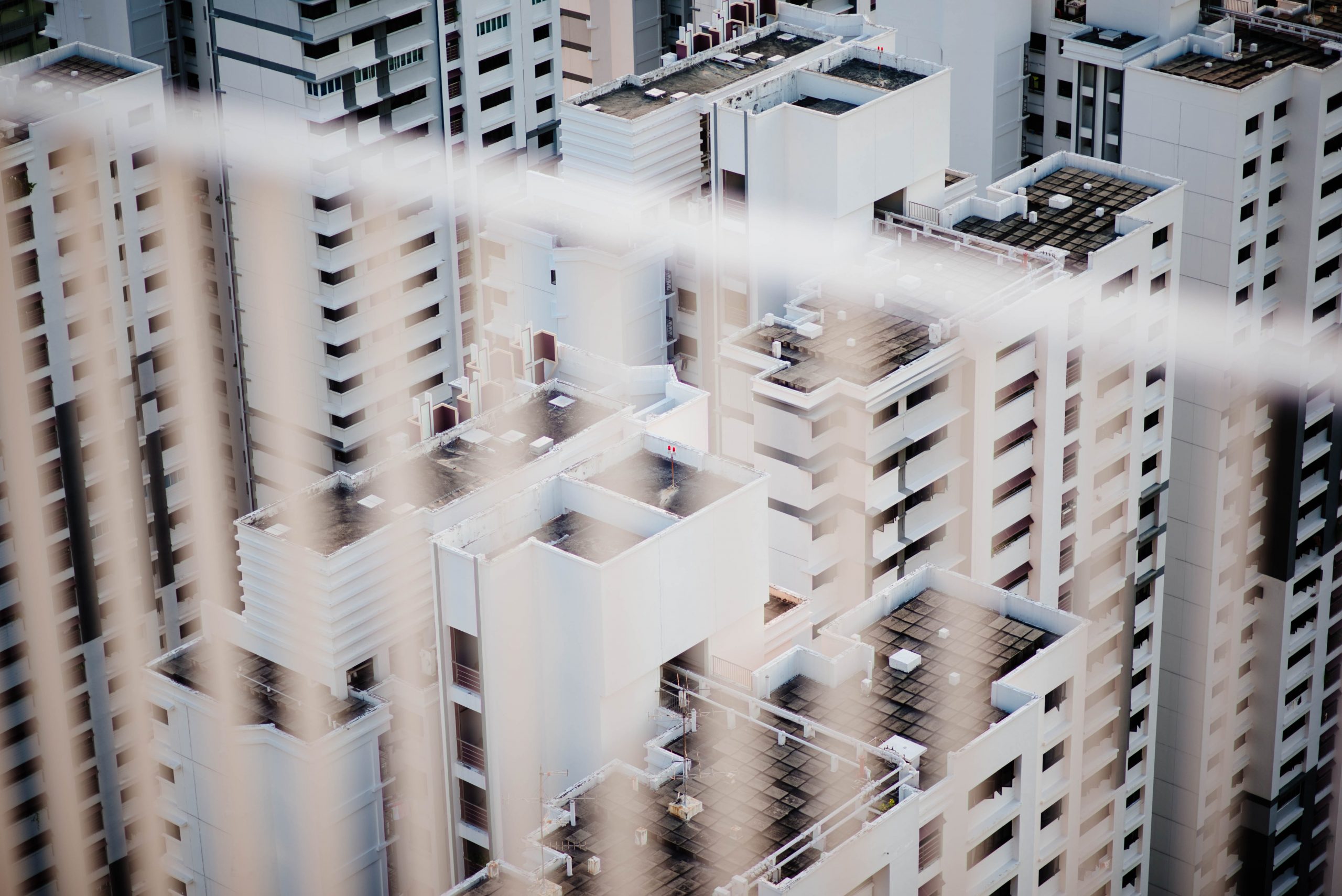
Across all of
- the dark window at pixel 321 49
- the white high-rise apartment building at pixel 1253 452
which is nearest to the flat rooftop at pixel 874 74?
the white high-rise apartment building at pixel 1253 452

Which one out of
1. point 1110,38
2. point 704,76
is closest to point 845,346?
point 704,76

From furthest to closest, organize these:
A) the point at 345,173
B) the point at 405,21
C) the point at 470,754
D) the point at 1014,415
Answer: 1. the point at 405,21
2. the point at 345,173
3. the point at 1014,415
4. the point at 470,754

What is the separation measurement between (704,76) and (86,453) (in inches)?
218

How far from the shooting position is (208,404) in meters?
19.9

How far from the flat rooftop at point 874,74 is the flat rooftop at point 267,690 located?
5533 mm

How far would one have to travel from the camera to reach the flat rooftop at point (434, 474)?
13.2m

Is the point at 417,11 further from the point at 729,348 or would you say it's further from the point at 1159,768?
the point at 1159,768

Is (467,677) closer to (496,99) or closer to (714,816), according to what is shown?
(714,816)

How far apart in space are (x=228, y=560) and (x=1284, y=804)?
8.75m

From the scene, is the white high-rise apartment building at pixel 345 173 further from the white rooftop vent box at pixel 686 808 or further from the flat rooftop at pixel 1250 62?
the white rooftop vent box at pixel 686 808

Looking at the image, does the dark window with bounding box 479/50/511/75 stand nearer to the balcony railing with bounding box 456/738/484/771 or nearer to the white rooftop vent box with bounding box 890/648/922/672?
the balcony railing with bounding box 456/738/484/771

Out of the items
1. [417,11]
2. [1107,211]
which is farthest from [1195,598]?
[417,11]

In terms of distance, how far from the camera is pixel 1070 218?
1599 cm

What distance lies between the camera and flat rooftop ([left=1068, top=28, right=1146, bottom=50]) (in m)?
18.3
